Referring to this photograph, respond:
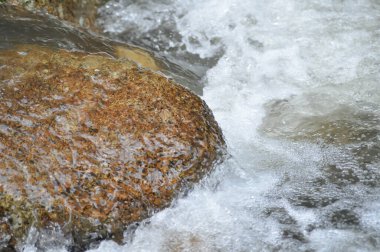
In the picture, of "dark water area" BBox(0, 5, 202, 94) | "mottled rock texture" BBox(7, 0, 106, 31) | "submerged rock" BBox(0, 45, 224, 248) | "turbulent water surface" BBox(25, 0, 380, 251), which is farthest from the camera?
"mottled rock texture" BBox(7, 0, 106, 31)

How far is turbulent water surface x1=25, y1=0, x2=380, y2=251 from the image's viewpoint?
3543 mm

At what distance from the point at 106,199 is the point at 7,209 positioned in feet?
2.17

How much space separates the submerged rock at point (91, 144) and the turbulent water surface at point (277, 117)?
0.23 meters

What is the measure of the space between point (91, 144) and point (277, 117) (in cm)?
217

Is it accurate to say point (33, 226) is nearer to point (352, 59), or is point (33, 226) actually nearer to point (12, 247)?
point (12, 247)

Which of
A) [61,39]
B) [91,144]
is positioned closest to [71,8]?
[61,39]

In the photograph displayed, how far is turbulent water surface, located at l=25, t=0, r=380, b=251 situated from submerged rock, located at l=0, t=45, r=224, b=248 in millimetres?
231

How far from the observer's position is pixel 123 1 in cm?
725

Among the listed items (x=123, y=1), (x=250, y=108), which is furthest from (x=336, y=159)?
(x=123, y=1)

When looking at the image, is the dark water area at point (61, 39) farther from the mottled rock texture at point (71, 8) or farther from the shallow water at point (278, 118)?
the shallow water at point (278, 118)

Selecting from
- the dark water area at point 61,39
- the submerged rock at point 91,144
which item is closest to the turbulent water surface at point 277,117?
the submerged rock at point 91,144

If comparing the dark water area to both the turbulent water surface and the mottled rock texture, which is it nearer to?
the mottled rock texture

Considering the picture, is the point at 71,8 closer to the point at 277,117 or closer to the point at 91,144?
the point at 277,117

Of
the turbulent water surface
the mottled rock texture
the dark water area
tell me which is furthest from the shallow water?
the dark water area
